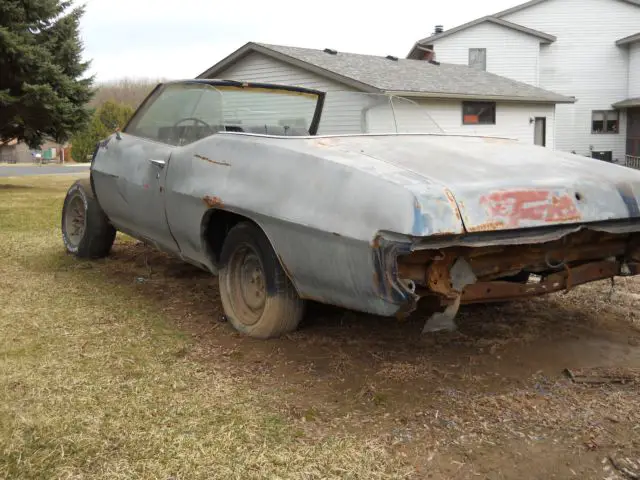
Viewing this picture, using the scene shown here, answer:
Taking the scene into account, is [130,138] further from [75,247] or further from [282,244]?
[282,244]

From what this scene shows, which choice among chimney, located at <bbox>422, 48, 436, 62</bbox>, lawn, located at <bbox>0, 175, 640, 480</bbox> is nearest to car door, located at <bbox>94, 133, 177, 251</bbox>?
lawn, located at <bbox>0, 175, 640, 480</bbox>

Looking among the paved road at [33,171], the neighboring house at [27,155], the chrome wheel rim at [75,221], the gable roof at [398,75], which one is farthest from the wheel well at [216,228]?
the neighboring house at [27,155]

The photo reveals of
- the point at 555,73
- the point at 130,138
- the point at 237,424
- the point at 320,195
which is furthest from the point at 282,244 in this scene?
the point at 555,73

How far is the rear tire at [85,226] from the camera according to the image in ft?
19.6

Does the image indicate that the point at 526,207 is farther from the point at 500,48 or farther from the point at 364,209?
the point at 500,48

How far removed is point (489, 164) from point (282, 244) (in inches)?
45.1

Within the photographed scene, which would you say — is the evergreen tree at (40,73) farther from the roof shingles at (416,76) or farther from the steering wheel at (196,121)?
the steering wheel at (196,121)

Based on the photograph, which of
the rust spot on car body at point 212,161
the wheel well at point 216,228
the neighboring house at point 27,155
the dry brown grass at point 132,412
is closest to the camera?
the dry brown grass at point 132,412

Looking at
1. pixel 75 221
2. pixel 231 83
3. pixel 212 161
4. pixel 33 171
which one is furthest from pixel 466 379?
pixel 33 171

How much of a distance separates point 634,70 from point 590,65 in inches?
72.4

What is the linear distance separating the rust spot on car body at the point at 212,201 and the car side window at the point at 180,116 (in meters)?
0.63

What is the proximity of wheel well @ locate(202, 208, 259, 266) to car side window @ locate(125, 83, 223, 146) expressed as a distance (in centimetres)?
63

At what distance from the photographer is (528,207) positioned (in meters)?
2.99

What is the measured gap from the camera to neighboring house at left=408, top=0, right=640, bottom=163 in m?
28.4
